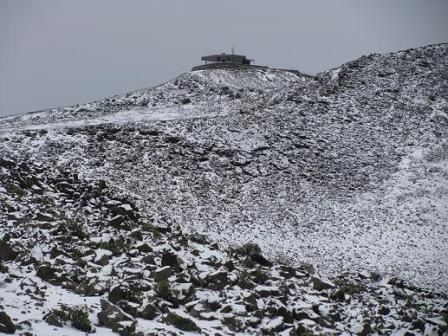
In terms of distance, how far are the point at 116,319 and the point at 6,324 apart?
2.87 m

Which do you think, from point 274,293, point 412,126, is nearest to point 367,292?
point 274,293

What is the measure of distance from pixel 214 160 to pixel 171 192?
16.6 feet

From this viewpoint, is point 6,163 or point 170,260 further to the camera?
point 6,163

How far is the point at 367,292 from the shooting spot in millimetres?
17391

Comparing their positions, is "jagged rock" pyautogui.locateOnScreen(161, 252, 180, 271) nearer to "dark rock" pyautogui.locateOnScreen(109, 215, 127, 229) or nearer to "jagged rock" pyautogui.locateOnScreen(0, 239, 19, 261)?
"dark rock" pyautogui.locateOnScreen(109, 215, 127, 229)

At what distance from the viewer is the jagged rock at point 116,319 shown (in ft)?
39.5

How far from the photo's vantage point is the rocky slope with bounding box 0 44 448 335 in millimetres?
14250

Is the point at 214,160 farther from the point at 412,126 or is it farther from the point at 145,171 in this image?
the point at 412,126

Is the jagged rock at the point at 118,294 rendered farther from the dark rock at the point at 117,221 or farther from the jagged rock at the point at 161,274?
the dark rock at the point at 117,221

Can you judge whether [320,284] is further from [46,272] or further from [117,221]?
[46,272]

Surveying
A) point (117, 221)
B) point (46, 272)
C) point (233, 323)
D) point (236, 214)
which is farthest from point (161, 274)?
point (236, 214)

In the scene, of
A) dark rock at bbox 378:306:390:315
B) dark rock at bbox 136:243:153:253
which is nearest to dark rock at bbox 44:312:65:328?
dark rock at bbox 136:243:153:253

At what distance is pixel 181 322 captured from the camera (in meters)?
13.1

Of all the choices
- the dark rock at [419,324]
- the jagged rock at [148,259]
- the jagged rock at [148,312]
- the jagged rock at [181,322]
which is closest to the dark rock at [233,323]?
the jagged rock at [181,322]
